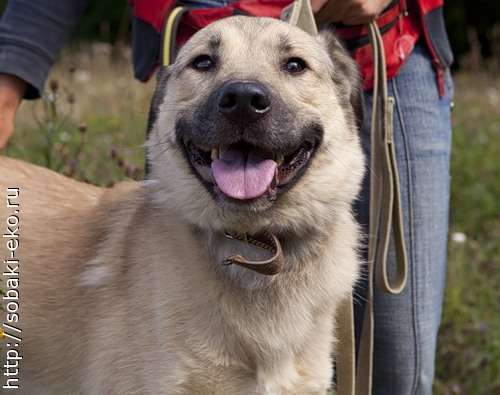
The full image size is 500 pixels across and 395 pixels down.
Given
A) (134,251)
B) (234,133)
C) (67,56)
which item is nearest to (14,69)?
(134,251)

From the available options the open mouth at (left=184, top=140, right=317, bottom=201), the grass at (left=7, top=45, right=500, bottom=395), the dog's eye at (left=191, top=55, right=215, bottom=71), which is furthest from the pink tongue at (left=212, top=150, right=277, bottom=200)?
the grass at (left=7, top=45, right=500, bottom=395)

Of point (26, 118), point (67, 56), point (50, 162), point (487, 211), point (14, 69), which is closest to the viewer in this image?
point (14, 69)

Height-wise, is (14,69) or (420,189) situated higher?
(14,69)

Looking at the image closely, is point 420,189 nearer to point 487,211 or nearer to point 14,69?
point 14,69

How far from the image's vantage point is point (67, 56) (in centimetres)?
979

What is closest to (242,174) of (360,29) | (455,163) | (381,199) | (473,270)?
Result: (381,199)

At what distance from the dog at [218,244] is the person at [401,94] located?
0.33 m

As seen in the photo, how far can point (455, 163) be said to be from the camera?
6.30 m

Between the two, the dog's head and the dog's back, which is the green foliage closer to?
the dog's head

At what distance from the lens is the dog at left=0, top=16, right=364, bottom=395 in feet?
8.14

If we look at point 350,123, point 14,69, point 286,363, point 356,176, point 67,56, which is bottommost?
point 286,363

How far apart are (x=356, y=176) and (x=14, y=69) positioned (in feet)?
4.34

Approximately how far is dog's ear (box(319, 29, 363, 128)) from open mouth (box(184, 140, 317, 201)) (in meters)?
0.38

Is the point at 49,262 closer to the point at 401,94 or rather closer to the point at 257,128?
the point at 257,128
